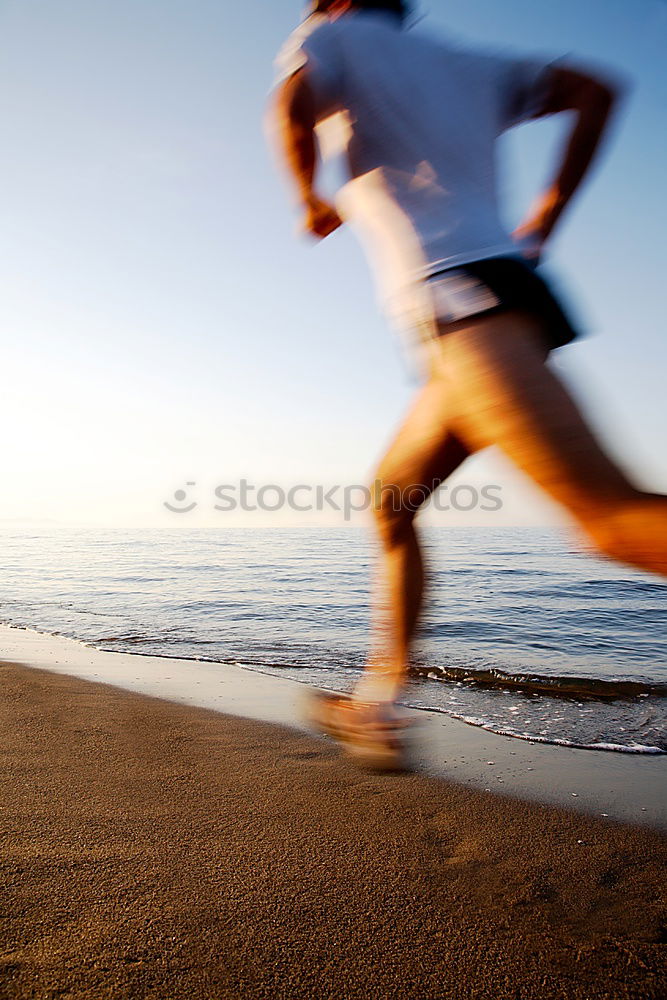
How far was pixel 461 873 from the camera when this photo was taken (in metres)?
2.00

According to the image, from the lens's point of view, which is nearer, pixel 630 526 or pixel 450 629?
pixel 630 526

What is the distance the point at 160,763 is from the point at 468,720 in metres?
2.24

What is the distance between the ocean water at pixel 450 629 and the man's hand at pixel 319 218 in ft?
2.47

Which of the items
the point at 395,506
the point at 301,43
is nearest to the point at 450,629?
the point at 395,506

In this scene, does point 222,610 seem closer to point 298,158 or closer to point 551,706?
point 551,706

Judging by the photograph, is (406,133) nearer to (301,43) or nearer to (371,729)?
(301,43)

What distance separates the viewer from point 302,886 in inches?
72.4

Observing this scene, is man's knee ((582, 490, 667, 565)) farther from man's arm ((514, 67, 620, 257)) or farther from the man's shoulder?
the man's shoulder

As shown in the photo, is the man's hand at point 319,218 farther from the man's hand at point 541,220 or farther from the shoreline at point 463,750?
the shoreline at point 463,750

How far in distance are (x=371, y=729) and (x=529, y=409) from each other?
93cm

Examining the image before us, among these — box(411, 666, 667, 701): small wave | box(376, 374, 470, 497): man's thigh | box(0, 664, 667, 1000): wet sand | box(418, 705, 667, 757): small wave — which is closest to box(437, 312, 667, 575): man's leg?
box(376, 374, 470, 497): man's thigh

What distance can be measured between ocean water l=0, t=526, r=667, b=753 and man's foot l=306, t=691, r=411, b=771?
22 centimetres

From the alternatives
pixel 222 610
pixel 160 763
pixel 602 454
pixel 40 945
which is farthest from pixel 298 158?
pixel 222 610

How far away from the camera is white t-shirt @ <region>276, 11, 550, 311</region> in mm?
1081
